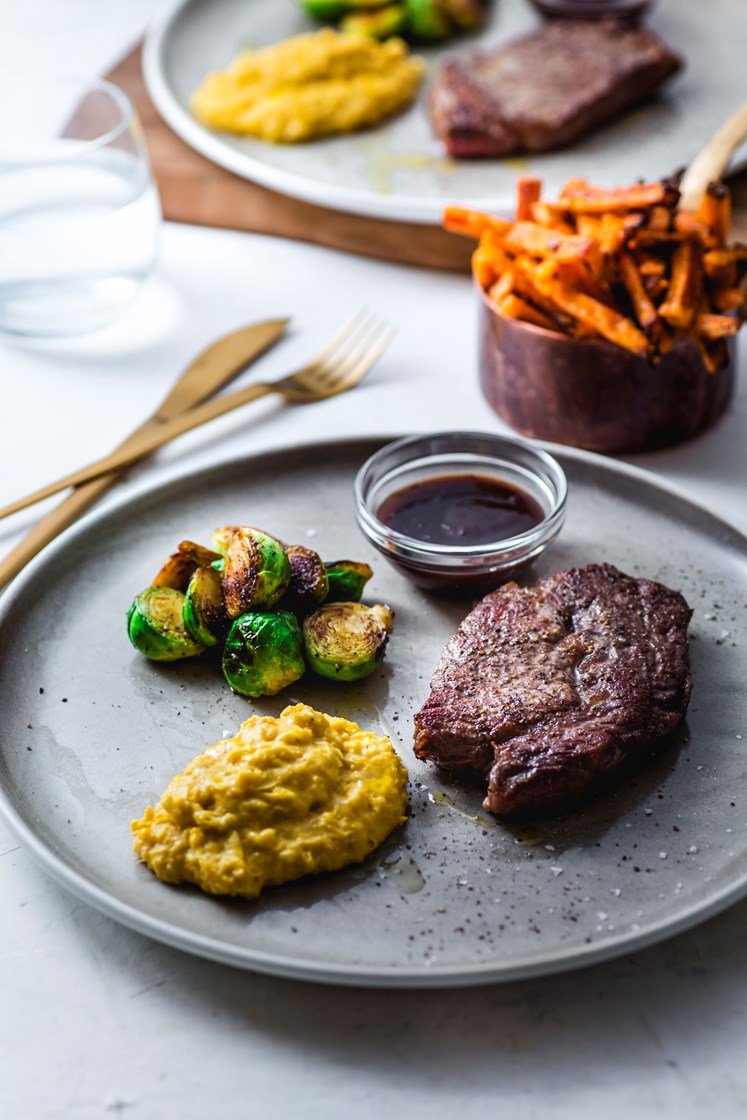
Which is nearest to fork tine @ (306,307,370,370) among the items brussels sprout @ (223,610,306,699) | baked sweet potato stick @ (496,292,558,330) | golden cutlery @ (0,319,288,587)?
golden cutlery @ (0,319,288,587)

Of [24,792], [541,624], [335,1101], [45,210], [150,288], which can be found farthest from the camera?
[150,288]

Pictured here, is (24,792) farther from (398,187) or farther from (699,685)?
(398,187)

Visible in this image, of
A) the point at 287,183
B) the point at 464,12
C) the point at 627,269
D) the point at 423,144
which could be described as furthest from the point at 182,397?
the point at 464,12

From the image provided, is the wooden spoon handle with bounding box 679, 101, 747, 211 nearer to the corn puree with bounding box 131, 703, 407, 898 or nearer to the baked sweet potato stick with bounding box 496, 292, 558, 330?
the baked sweet potato stick with bounding box 496, 292, 558, 330

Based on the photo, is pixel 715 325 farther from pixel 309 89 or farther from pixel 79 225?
pixel 309 89

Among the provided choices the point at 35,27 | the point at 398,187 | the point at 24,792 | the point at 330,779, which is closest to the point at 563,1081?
the point at 330,779
